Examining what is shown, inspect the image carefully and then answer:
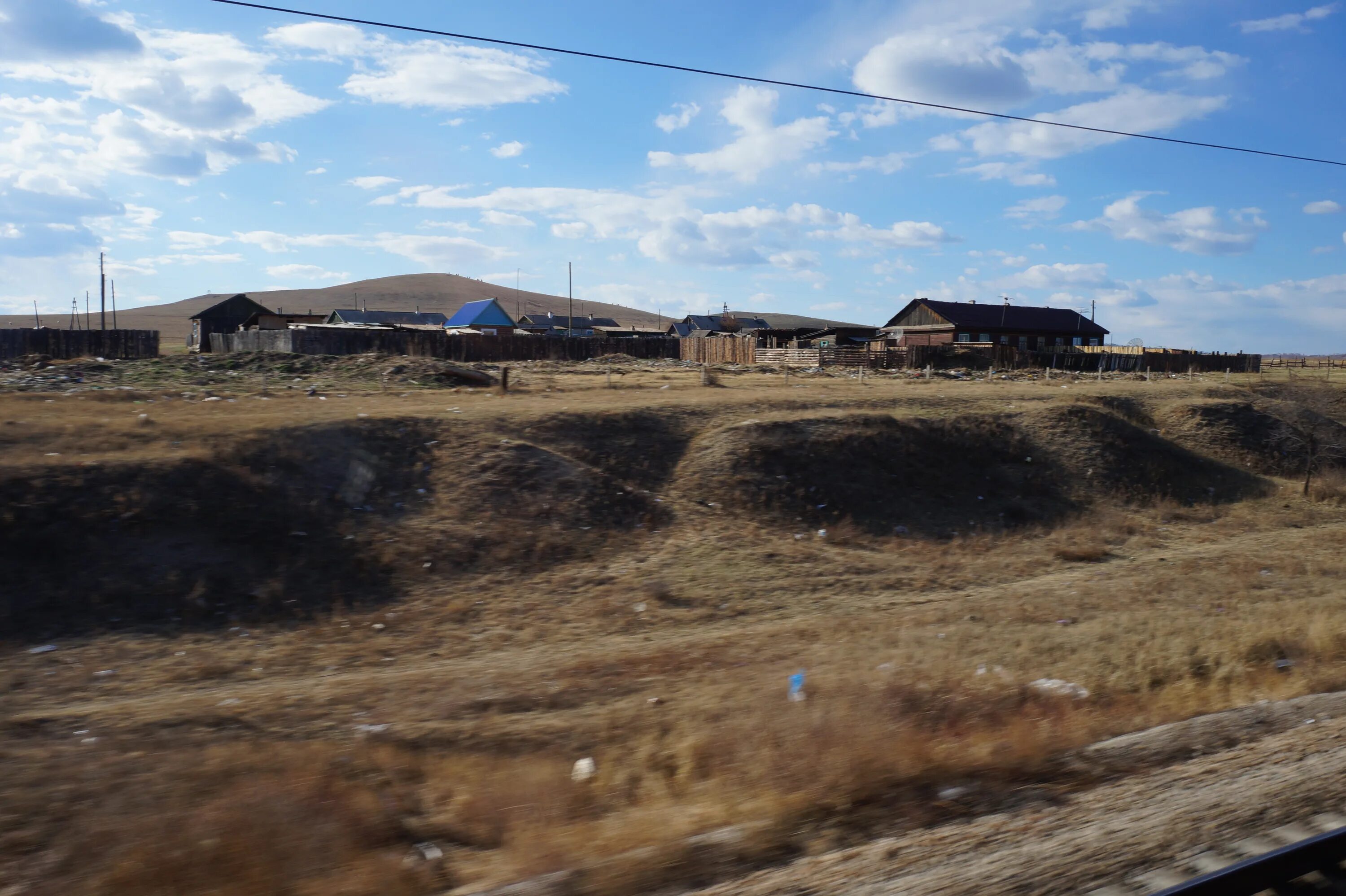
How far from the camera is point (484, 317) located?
72.8 metres

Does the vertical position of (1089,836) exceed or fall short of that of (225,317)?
it falls short

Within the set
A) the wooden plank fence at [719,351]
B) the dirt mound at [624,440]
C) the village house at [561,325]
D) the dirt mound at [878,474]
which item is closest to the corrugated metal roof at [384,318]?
the village house at [561,325]

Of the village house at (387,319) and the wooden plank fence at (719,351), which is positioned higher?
the village house at (387,319)

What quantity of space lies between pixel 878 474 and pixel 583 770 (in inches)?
579

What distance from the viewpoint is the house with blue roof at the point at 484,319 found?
2763 inches

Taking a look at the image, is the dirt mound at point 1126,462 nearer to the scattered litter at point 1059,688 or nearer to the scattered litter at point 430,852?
the scattered litter at point 1059,688

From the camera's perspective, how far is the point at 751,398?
77.6 feet

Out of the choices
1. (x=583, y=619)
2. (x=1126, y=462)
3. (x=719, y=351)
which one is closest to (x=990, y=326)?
(x=719, y=351)

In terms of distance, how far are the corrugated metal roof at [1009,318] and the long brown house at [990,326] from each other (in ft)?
0.13

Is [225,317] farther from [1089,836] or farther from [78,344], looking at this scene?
[1089,836]

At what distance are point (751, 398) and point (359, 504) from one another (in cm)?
1174

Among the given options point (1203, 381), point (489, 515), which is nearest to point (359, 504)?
point (489, 515)

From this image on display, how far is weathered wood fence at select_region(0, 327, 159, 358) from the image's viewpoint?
113 feet

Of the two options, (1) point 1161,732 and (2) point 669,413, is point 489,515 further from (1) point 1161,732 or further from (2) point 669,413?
(1) point 1161,732
